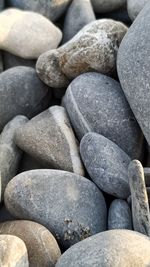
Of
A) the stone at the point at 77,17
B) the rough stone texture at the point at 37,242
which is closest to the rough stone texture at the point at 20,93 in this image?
the stone at the point at 77,17

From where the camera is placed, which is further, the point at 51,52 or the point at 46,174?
the point at 51,52

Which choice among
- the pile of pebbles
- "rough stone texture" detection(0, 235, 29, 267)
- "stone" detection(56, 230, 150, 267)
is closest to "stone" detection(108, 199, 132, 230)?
the pile of pebbles

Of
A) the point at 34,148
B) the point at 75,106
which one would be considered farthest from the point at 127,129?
the point at 34,148

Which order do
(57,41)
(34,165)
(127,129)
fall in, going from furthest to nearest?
(57,41)
(34,165)
(127,129)

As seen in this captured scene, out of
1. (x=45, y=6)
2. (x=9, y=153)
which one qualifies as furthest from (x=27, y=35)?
(x=9, y=153)

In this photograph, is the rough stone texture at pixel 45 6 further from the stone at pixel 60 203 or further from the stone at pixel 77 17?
the stone at pixel 60 203

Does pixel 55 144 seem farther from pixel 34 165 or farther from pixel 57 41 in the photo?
pixel 57 41

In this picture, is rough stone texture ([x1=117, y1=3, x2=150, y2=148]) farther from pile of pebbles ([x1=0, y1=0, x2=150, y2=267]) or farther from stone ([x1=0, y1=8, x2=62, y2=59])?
stone ([x1=0, y1=8, x2=62, y2=59])
